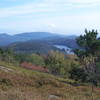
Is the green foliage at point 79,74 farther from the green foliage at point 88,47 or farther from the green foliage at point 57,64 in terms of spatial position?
the green foliage at point 57,64

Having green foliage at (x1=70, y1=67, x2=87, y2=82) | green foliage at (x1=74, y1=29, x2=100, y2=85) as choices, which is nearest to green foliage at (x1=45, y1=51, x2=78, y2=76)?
green foliage at (x1=74, y1=29, x2=100, y2=85)

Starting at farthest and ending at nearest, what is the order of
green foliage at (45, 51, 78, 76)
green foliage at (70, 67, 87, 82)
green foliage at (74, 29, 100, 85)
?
green foliage at (45, 51, 78, 76), green foliage at (74, 29, 100, 85), green foliage at (70, 67, 87, 82)

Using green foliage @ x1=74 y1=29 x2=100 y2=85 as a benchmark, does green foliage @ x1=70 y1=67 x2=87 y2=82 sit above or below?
below

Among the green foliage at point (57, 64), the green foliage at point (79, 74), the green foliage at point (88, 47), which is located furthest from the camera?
the green foliage at point (57, 64)

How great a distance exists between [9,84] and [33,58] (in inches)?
2954

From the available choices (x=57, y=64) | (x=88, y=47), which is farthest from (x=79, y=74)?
(x=57, y=64)

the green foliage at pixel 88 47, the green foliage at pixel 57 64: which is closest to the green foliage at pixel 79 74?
the green foliage at pixel 88 47

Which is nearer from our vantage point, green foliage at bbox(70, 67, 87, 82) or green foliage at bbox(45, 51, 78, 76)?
green foliage at bbox(70, 67, 87, 82)

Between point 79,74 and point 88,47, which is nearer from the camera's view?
point 79,74

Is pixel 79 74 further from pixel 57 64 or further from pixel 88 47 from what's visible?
pixel 57 64

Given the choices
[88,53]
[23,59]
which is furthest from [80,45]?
[23,59]

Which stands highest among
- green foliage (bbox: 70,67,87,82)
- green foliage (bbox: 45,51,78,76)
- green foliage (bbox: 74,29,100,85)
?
green foliage (bbox: 74,29,100,85)

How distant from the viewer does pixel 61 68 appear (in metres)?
68.9

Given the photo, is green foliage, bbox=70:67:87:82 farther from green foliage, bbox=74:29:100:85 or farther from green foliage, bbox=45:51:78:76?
green foliage, bbox=45:51:78:76
